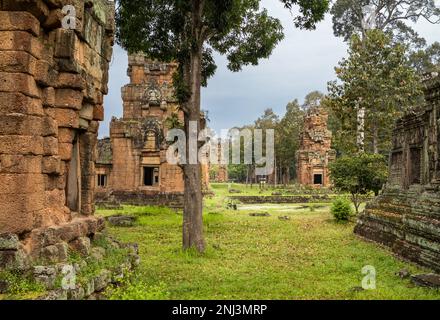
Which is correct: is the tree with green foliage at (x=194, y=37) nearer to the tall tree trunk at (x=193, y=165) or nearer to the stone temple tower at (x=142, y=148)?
the tall tree trunk at (x=193, y=165)

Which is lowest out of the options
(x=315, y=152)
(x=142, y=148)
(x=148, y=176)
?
(x=148, y=176)

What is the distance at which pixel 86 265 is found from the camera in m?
6.53

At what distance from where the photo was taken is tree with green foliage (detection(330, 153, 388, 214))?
20547 mm

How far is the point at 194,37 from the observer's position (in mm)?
11789

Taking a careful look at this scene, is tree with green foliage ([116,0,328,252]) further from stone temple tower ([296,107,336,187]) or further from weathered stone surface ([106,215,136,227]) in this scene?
stone temple tower ([296,107,336,187])

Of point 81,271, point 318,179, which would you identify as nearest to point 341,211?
point 81,271

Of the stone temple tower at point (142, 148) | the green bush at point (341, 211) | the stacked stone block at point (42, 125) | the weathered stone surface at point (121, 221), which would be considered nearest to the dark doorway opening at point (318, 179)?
the stone temple tower at point (142, 148)

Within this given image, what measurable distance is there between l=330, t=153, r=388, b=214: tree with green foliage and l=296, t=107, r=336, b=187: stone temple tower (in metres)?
19.2

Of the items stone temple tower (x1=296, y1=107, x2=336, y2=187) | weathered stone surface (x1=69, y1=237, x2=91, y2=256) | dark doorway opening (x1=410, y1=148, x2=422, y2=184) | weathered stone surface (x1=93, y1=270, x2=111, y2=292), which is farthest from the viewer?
stone temple tower (x1=296, y1=107, x2=336, y2=187)

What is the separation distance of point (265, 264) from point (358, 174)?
12.1 m

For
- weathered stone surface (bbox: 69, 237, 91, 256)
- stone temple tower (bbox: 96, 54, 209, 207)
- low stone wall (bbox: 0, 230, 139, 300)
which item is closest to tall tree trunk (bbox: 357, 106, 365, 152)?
stone temple tower (bbox: 96, 54, 209, 207)

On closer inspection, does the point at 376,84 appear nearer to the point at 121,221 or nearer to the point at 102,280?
the point at 121,221

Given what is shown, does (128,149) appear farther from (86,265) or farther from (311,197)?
(86,265)

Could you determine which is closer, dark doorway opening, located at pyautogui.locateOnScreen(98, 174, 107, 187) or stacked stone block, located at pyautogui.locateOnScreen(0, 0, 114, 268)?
stacked stone block, located at pyautogui.locateOnScreen(0, 0, 114, 268)
